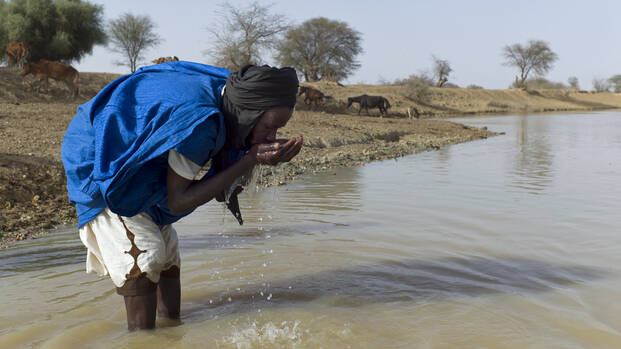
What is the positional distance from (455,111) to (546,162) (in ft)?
80.4

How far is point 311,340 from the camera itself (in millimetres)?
2785

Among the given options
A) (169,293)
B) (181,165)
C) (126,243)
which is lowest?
(169,293)

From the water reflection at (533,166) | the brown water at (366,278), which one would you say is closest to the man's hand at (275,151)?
the brown water at (366,278)

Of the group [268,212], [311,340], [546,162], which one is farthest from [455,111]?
[311,340]

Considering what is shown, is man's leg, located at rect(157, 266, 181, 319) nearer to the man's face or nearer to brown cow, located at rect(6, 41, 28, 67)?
the man's face

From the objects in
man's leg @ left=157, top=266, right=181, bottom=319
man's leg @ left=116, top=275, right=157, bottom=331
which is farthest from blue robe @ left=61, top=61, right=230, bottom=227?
man's leg @ left=157, top=266, right=181, bottom=319

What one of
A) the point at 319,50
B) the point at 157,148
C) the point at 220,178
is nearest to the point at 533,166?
the point at 220,178

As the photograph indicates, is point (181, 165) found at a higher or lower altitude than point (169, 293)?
higher

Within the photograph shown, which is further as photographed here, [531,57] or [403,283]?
[531,57]

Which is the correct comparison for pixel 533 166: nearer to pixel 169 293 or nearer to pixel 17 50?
pixel 169 293

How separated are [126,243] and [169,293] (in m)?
0.60

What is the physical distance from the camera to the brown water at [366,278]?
9.20 feet

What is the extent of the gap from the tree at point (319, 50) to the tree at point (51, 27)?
67.0ft

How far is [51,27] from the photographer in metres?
19.7
